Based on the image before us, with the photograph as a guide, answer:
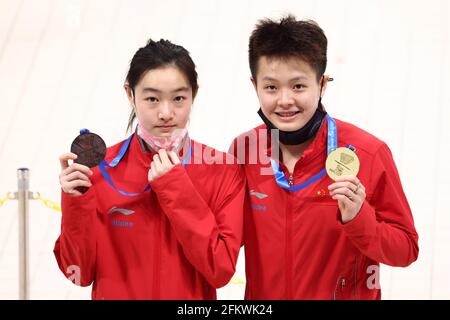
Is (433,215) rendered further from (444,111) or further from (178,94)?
(178,94)

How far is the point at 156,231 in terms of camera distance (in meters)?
2.30

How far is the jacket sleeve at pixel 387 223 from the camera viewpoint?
7.15 feet

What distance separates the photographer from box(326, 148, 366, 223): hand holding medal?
82.7 inches

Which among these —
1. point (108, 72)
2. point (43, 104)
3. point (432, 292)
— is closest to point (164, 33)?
point (108, 72)

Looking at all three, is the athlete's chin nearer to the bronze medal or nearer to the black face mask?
the black face mask

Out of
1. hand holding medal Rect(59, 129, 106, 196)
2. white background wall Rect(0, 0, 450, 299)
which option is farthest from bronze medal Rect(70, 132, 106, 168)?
white background wall Rect(0, 0, 450, 299)

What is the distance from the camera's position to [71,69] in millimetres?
6984

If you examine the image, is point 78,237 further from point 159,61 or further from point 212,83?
point 212,83

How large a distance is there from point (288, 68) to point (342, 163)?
1.17 feet

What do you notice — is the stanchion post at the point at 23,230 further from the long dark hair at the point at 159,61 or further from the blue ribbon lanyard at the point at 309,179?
the blue ribbon lanyard at the point at 309,179

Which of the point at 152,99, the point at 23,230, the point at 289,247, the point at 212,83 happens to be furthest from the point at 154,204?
the point at 212,83

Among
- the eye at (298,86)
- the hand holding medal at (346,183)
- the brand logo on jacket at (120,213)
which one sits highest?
the eye at (298,86)

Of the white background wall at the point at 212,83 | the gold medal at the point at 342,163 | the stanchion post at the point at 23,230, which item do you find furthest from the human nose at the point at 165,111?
the white background wall at the point at 212,83

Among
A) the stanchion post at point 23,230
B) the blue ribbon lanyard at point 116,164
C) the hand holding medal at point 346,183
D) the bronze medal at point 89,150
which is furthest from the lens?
the stanchion post at point 23,230
